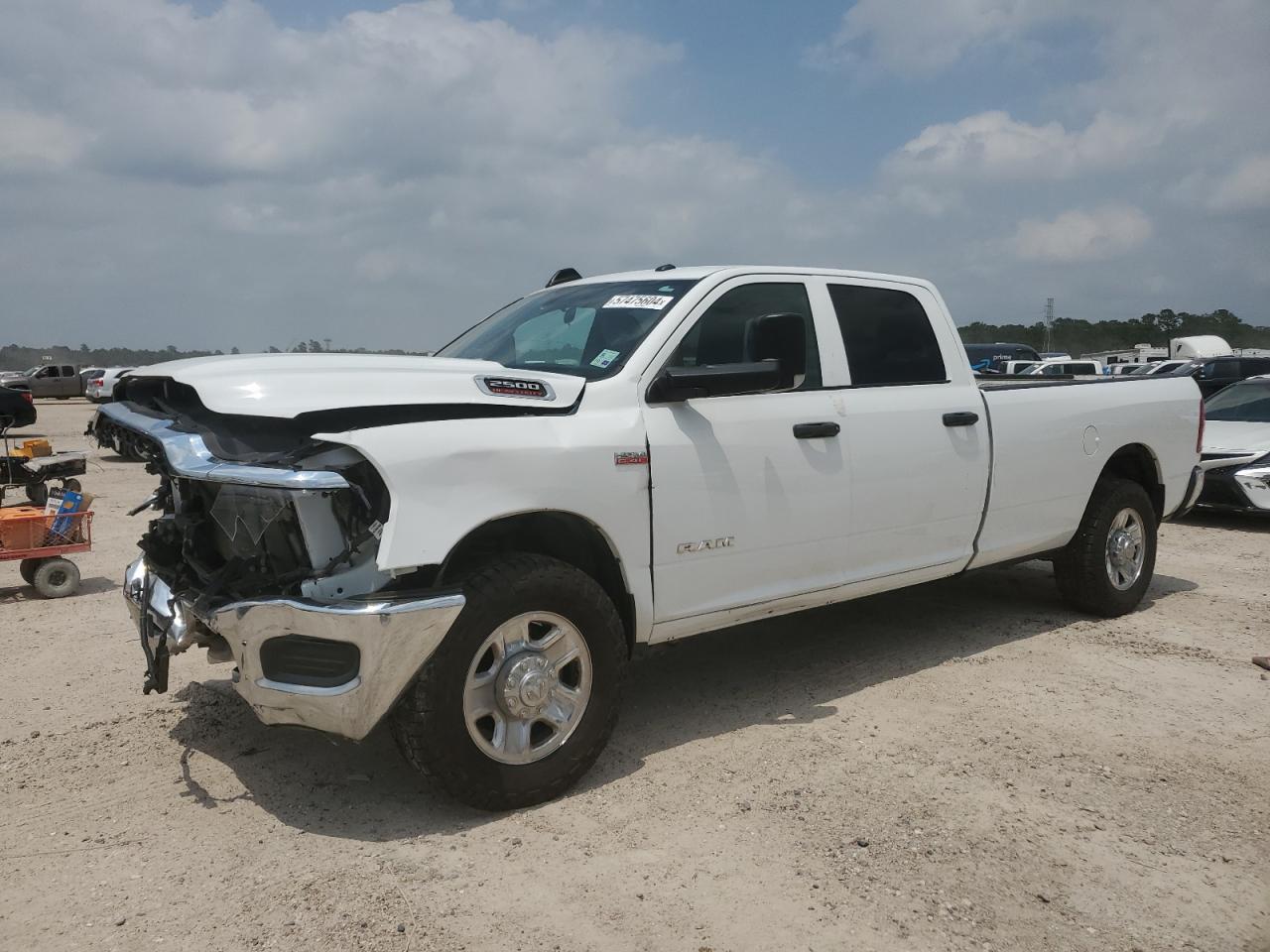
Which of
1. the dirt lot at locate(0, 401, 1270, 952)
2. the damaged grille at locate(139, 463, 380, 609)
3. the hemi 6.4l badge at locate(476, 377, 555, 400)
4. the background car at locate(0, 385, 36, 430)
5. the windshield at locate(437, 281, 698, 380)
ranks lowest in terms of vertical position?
the dirt lot at locate(0, 401, 1270, 952)

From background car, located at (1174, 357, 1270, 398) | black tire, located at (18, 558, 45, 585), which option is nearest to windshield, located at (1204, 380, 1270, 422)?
black tire, located at (18, 558, 45, 585)

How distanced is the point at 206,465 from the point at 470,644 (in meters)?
1.04

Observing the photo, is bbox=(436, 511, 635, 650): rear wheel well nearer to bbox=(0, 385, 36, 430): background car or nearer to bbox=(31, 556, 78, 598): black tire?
bbox=(31, 556, 78, 598): black tire

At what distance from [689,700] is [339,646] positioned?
204 cm

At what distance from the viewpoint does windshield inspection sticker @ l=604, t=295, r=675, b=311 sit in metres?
4.29

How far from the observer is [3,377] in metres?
44.1

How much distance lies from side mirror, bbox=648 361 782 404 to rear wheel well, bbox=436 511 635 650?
23.5 inches

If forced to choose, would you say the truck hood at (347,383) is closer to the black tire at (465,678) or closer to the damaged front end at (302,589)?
the damaged front end at (302,589)

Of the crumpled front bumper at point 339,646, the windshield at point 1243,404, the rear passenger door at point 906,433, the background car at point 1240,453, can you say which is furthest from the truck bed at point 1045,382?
the windshield at point 1243,404

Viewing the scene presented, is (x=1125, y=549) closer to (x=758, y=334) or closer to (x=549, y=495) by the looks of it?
(x=758, y=334)

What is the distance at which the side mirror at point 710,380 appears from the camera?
12.7ft

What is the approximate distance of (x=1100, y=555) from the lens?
6117 millimetres

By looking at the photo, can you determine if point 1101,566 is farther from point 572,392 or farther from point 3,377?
point 3,377

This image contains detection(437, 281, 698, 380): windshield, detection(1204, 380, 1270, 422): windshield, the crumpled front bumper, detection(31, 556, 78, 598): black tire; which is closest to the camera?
the crumpled front bumper
